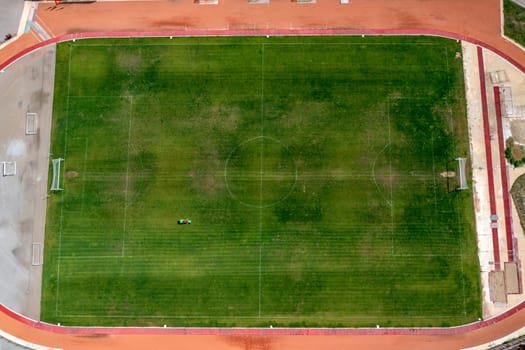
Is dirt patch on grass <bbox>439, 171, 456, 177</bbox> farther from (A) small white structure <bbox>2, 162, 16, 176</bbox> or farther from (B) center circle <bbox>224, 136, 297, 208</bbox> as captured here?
(A) small white structure <bbox>2, 162, 16, 176</bbox>

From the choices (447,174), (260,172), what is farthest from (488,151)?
(260,172)

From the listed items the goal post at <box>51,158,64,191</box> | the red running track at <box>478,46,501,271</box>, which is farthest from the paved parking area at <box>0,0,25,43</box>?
the red running track at <box>478,46,501,271</box>

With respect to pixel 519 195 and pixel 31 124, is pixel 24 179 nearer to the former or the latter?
pixel 31 124

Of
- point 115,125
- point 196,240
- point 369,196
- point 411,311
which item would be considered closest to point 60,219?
point 115,125

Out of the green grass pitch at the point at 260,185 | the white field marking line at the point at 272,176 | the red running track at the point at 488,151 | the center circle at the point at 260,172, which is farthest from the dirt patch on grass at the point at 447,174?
the center circle at the point at 260,172

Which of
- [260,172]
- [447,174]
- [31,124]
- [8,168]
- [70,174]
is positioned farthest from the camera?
[31,124]

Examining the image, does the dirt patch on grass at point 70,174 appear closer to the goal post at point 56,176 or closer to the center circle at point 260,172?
the goal post at point 56,176
